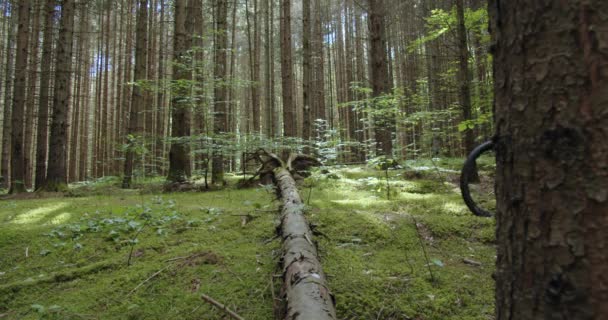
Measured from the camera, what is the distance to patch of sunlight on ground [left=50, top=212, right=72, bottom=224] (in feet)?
14.1

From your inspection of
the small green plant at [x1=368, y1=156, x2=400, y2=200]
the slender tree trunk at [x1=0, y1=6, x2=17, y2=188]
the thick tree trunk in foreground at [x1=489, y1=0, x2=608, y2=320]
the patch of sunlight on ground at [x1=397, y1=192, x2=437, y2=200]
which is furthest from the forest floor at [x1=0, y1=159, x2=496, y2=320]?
the slender tree trunk at [x1=0, y1=6, x2=17, y2=188]

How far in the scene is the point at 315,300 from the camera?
1.96 m

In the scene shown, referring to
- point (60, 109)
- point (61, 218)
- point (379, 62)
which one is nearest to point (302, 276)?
point (61, 218)

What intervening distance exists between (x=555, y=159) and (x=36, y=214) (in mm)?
5946

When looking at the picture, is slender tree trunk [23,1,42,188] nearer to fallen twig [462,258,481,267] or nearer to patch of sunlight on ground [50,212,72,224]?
patch of sunlight on ground [50,212,72,224]

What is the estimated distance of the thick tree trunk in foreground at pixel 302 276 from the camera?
188 cm

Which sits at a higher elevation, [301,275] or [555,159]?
[555,159]

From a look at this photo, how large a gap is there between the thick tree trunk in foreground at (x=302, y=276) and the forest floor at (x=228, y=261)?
21 centimetres

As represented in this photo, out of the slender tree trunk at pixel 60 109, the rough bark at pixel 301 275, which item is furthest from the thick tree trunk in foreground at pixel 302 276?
the slender tree trunk at pixel 60 109

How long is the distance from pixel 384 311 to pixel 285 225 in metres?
1.28

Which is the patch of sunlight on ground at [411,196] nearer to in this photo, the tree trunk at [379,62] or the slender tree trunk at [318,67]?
the tree trunk at [379,62]

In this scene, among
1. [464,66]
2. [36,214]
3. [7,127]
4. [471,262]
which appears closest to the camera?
[471,262]

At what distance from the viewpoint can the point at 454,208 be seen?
4332 millimetres

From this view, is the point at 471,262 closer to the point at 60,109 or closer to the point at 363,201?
the point at 363,201
